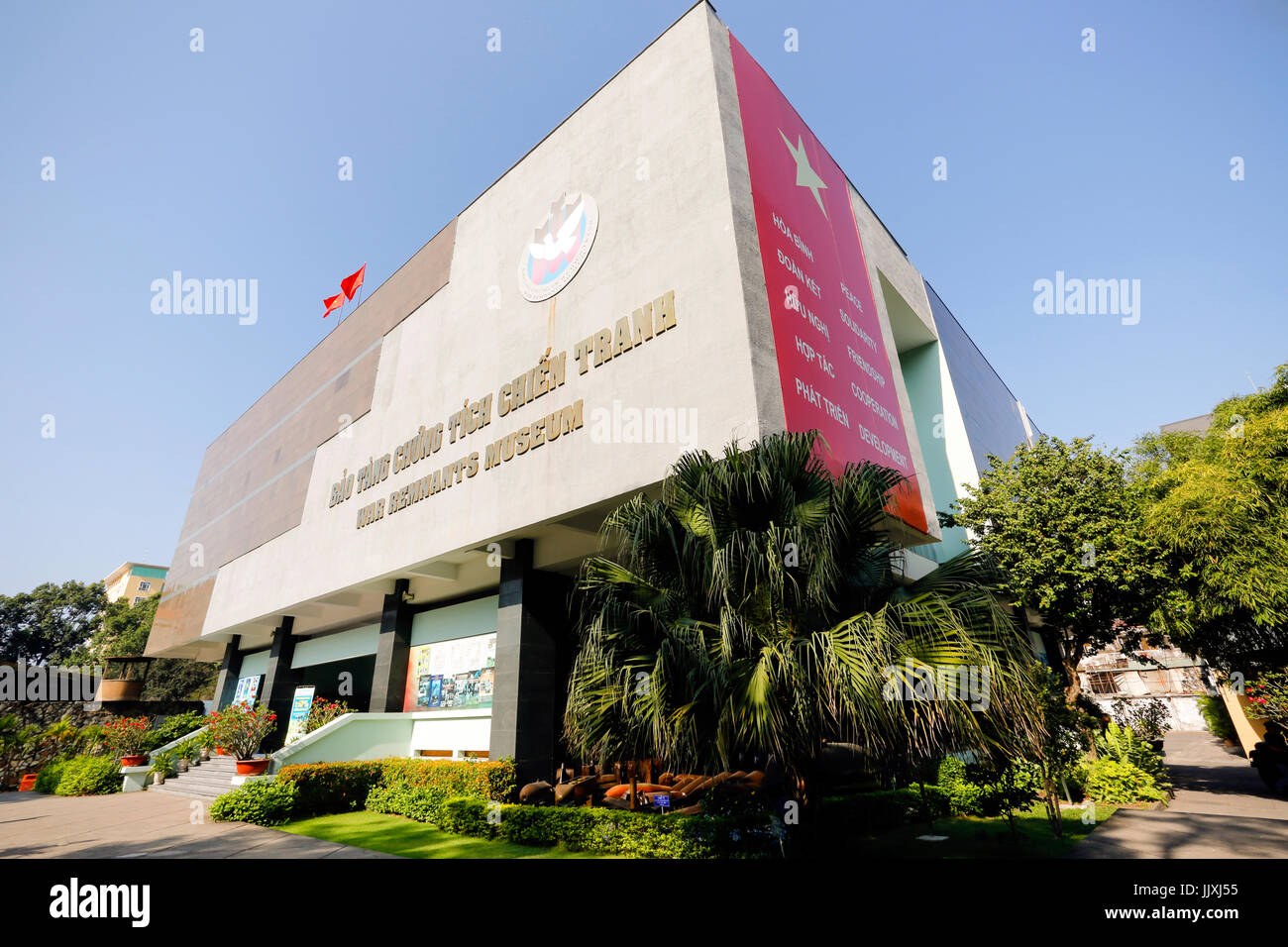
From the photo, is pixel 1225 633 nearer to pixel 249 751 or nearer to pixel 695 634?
pixel 695 634

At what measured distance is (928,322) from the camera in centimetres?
2491

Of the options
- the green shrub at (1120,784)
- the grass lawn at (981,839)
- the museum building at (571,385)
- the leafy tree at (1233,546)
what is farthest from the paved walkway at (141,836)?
the leafy tree at (1233,546)

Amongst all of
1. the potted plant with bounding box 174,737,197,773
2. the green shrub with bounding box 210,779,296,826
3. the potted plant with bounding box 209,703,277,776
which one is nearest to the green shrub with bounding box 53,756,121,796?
the potted plant with bounding box 174,737,197,773

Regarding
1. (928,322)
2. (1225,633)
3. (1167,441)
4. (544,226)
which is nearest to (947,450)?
(928,322)

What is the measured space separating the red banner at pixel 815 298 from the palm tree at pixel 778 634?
4.30 meters

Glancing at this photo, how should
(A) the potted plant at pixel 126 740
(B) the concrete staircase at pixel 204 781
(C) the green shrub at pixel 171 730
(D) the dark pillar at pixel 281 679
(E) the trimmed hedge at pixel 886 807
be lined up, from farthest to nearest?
(D) the dark pillar at pixel 281 679, (C) the green shrub at pixel 171 730, (A) the potted plant at pixel 126 740, (B) the concrete staircase at pixel 204 781, (E) the trimmed hedge at pixel 886 807

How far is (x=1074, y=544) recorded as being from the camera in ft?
56.1

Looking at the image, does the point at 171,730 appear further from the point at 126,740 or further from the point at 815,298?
the point at 815,298

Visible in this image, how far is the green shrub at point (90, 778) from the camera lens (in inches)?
811

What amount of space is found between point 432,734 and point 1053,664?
31.6m

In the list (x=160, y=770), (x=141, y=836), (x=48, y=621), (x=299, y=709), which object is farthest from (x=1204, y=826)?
(x=48, y=621)

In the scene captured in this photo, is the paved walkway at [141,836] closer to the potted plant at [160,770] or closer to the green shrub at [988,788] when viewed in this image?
the potted plant at [160,770]

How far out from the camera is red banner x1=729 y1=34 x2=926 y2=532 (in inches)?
504
